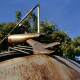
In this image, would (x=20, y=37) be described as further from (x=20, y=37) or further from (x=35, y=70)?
(x=35, y=70)

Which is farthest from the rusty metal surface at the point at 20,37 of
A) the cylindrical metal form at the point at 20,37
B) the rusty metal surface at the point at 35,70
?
the rusty metal surface at the point at 35,70

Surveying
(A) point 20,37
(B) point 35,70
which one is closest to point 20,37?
(A) point 20,37

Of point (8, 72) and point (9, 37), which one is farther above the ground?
point (9, 37)

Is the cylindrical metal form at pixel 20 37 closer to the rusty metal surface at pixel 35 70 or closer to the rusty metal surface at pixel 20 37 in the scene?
the rusty metal surface at pixel 20 37

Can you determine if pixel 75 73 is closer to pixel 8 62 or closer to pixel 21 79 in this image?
pixel 21 79

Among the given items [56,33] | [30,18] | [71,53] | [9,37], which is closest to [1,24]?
[30,18]

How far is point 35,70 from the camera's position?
2.10 meters

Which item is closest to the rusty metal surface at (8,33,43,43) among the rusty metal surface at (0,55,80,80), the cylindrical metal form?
the cylindrical metal form

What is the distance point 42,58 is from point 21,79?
2.20 feet

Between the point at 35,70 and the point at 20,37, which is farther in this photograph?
the point at 20,37

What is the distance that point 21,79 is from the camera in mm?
1870

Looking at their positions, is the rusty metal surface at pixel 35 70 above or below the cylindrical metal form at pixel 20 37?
below

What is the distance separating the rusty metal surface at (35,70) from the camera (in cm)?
195

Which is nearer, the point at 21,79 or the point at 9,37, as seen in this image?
the point at 21,79
